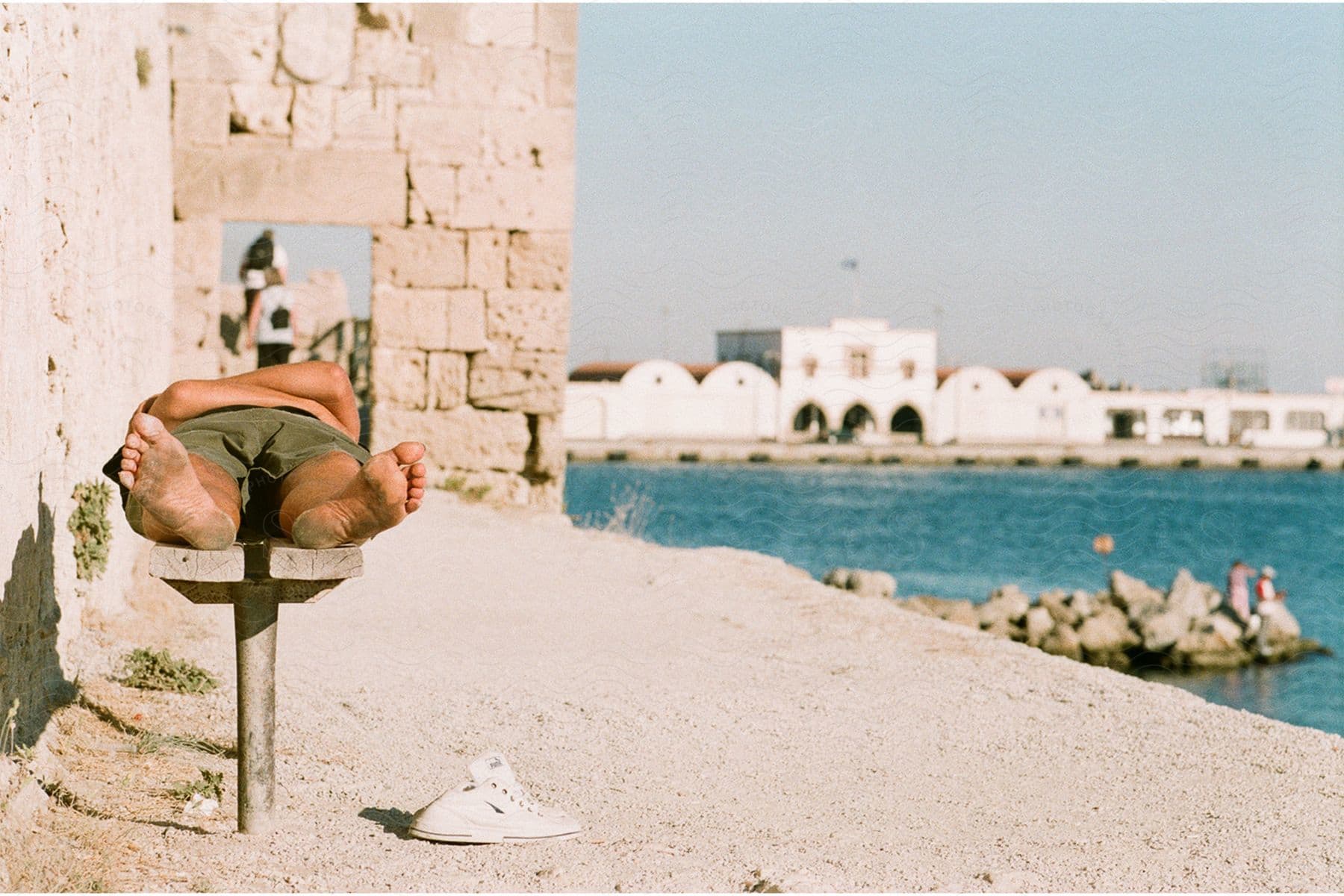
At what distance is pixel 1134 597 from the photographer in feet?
61.4

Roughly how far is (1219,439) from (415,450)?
6861cm

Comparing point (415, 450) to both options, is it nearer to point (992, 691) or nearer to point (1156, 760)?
point (1156, 760)

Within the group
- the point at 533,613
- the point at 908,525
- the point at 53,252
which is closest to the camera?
the point at 53,252

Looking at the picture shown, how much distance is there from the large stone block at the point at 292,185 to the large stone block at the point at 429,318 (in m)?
0.62

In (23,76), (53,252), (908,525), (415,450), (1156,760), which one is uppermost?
(23,76)

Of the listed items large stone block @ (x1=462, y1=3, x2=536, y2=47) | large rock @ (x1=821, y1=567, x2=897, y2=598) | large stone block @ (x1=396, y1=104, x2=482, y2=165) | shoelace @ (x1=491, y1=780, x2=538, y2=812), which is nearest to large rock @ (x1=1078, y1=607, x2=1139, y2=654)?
large rock @ (x1=821, y1=567, x2=897, y2=598)

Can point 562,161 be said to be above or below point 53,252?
above

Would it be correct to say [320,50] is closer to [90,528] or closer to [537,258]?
[537,258]

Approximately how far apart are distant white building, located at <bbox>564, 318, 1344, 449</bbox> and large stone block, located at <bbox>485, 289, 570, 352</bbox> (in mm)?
3731

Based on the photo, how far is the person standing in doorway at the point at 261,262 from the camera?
1150 centimetres

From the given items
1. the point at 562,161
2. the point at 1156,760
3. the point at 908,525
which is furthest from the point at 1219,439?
the point at 1156,760

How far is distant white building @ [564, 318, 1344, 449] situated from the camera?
2314cm

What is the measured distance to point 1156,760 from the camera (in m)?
5.41

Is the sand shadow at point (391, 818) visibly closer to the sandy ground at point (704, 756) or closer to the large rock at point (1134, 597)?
the sandy ground at point (704, 756)
